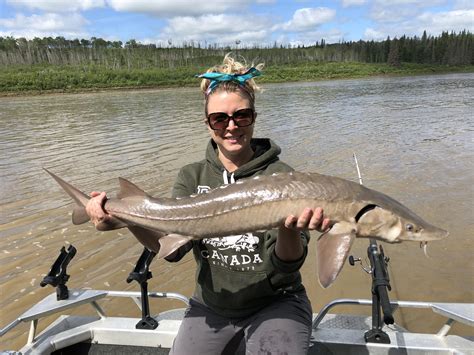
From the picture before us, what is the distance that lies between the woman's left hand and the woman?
101 millimetres

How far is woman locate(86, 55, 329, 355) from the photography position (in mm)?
2262

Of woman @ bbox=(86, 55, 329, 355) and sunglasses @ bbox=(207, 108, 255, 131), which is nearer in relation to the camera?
woman @ bbox=(86, 55, 329, 355)

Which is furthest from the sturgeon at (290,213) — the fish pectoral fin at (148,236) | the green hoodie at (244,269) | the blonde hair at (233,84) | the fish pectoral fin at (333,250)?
the blonde hair at (233,84)

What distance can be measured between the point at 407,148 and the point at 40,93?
5120cm

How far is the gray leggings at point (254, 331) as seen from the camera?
2211mm

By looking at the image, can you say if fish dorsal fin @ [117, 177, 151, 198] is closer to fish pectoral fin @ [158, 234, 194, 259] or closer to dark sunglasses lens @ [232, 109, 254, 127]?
fish pectoral fin @ [158, 234, 194, 259]

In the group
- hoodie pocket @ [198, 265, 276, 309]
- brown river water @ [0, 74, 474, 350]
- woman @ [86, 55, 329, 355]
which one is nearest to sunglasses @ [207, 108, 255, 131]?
woman @ [86, 55, 329, 355]

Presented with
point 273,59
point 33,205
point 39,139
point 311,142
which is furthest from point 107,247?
point 273,59

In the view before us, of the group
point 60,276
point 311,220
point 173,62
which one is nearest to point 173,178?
point 60,276

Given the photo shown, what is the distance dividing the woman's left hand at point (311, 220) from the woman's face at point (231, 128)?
759 millimetres

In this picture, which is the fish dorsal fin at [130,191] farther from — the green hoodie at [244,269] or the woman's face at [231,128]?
the woman's face at [231,128]

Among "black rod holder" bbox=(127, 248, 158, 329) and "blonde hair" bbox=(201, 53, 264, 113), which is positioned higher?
"blonde hair" bbox=(201, 53, 264, 113)

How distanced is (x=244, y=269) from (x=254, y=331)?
35cm

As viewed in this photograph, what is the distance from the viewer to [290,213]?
6.61 ft
